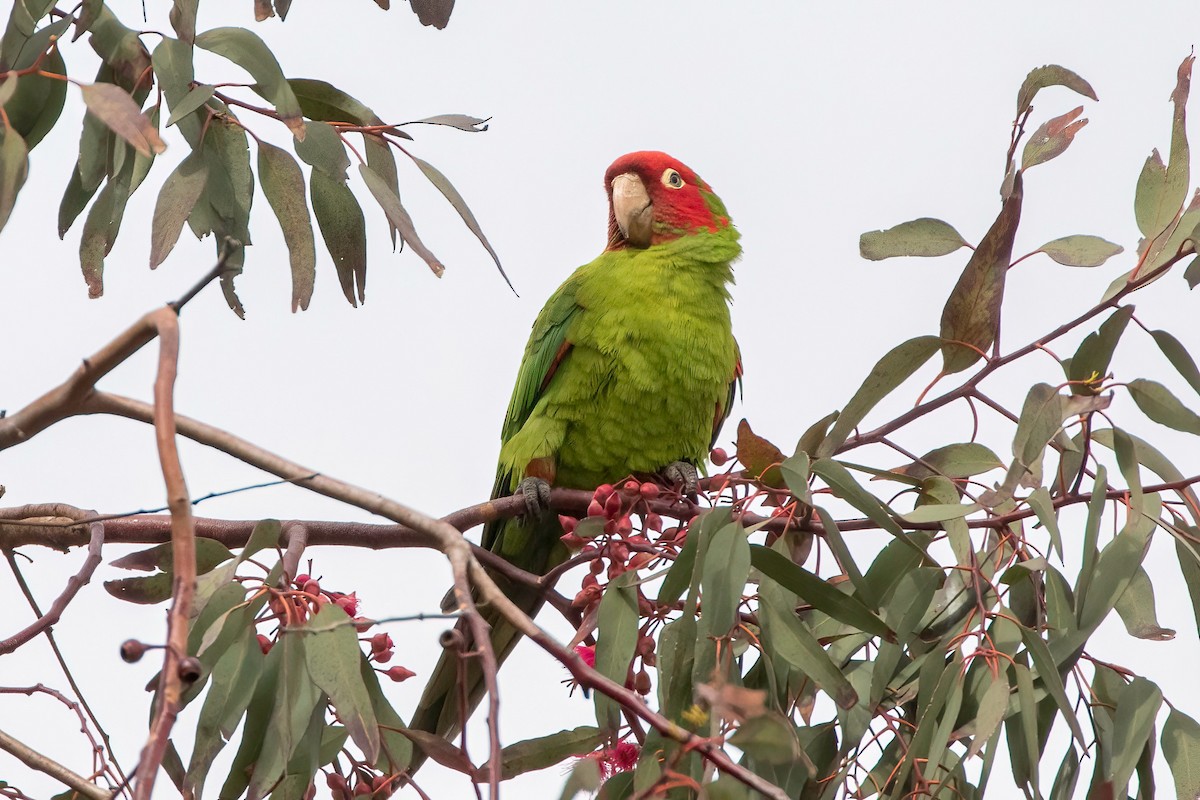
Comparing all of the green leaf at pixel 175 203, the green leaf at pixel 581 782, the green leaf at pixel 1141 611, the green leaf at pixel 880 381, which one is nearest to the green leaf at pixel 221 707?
the green leaf at pixel 175 203

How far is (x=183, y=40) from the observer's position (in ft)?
6.35

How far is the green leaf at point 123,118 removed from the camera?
4.11 ft

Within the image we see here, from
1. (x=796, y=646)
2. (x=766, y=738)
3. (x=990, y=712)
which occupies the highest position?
(x=796, y=646)

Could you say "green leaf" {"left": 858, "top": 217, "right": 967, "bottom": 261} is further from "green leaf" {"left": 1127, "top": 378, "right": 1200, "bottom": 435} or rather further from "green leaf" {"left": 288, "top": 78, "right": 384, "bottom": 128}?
"green leaf" {"left": 288, "top": 78, "right": 384, "bottom": 128}

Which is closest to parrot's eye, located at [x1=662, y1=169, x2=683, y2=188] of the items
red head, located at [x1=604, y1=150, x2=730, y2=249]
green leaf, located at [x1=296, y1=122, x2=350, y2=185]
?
red head, located at [x1=604, y1=150, x2=730, y2=249]

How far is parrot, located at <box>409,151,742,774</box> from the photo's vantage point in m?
3.09

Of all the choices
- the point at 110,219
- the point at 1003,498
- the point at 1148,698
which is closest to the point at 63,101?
the point at 110,219

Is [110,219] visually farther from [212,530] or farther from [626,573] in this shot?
[626,573]

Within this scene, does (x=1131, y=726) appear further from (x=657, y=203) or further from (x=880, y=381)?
(x=657, y=203)

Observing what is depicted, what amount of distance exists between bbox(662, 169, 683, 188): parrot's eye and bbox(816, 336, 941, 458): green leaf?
160 cm

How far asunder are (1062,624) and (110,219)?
65.8 inches

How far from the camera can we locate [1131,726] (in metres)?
1.81

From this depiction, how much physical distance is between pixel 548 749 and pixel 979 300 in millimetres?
1067

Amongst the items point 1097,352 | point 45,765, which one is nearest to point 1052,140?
point 1097,352
